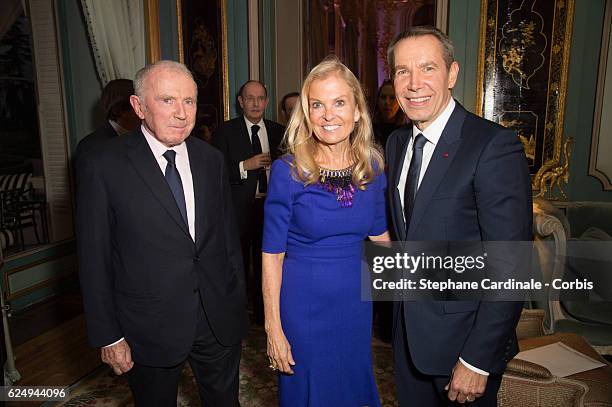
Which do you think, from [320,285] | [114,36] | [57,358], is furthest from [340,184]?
[114,36]

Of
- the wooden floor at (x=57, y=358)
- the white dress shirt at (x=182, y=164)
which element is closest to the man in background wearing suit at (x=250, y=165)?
the wooden floor at (x=57, y=358)

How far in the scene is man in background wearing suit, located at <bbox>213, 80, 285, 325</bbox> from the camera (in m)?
3.77

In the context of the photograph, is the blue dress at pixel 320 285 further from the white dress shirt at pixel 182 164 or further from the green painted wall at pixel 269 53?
the green painted wall at pixel 269 53

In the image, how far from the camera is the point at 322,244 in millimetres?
1706

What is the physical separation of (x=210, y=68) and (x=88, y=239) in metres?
3.74

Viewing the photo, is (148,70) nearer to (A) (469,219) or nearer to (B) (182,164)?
(B) (182,164)

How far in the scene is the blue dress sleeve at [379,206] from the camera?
1.79 meters

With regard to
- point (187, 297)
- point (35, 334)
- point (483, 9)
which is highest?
point (483, 9)

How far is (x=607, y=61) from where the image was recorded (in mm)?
4531

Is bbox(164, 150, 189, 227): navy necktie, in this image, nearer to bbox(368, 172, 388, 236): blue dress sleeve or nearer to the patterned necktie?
bbox(368, 172, 388, 236): blue dress sleeve

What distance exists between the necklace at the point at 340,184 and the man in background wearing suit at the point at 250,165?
2.01m

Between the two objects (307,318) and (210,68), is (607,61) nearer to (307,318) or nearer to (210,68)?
(210,68)

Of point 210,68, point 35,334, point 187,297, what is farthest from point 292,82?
point 187,297

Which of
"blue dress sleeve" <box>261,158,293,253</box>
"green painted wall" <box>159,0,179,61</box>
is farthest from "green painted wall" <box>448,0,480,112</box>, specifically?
"blue dress sleeve" <box>261,158,293,253</box>
